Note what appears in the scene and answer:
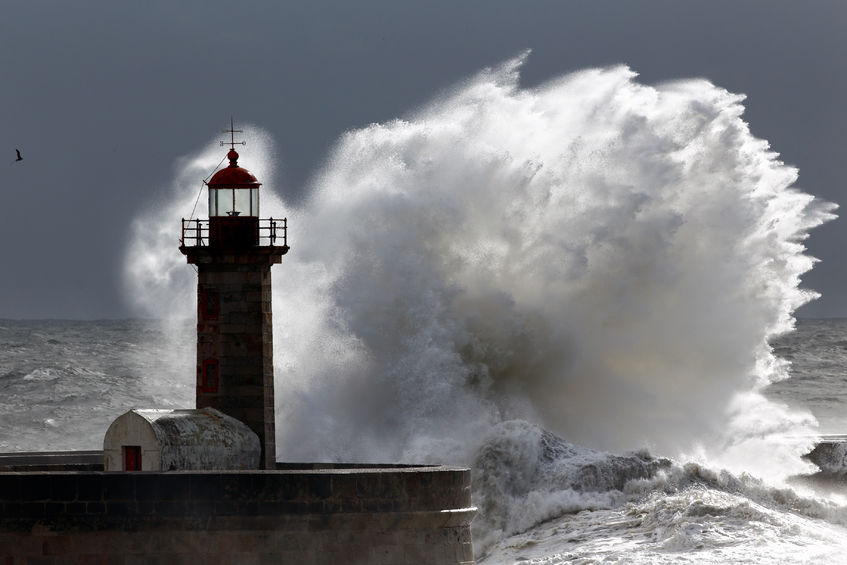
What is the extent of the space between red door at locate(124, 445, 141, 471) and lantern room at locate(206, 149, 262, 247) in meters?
2.02

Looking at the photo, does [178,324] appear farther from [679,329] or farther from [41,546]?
[41,546]

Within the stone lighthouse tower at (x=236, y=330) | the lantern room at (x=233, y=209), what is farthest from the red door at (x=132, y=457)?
the lantern room at (x=233, y=209)

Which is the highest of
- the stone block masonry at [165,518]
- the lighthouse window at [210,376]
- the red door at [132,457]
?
the lighthouse window at [210,376]

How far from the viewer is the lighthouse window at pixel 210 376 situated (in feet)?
49.3

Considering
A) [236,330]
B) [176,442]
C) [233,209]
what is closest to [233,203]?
[233,209]

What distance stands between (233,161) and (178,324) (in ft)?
48.9

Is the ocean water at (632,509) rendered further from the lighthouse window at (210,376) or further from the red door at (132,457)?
the red door at (132,457)

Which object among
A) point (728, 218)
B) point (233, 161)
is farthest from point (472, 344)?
point (233, 161)

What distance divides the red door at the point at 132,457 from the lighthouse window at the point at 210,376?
3.41 feet

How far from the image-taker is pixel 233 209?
15375 millimetres

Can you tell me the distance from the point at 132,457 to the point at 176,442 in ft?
1.34

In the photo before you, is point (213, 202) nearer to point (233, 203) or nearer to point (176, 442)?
point (233, 203)

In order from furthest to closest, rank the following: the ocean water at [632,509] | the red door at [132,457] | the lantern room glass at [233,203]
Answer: the ocean water at [632,509] → the lantern room glass at [233,203] → the red door at [132,457]

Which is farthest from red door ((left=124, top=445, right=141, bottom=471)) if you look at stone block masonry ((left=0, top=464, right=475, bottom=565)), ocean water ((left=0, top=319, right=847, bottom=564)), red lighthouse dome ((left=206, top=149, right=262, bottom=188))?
ocean water ((left=0, top=319, right=847, bottom=564))
